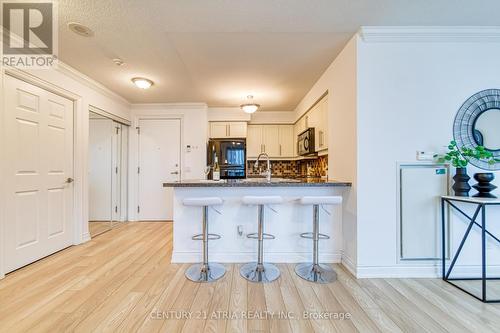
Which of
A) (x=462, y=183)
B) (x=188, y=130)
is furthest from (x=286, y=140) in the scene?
(x=462, y=183)

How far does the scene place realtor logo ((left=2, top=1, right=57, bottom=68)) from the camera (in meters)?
2.02

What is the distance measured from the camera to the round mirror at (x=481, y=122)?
237cm

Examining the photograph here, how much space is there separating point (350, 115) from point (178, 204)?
2.15m

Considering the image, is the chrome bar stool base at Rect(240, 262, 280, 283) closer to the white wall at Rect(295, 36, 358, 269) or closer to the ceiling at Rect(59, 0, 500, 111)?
the white wall at Rect(295, 36, 358, 269)

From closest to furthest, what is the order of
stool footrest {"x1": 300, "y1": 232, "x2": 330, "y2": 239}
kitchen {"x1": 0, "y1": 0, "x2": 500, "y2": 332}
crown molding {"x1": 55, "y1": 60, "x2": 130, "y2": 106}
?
kitchen {"x1": 0, "y1": 0, "x2": 500, "y2": 332} < stool footrest {"x1": 300, "y1": 232, "x2": 330, "y2": 239} < crown molding {"x1": 55, "y1": 60, "x2": 130, "y2": 106}

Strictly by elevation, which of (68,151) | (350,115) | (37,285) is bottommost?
(37,285)

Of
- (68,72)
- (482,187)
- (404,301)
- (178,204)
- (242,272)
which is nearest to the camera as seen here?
(404,301)

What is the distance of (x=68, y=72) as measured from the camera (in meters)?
3.14

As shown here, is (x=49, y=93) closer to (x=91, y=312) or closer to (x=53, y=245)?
(x=53, y=245)

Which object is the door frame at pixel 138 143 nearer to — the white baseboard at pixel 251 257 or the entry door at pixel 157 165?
the entry door at pixel 157 165

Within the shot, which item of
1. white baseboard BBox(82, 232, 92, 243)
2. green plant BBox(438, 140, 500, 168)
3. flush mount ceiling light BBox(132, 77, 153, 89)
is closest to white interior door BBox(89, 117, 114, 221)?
white baseboard BBox(82, 232, 92, 243)

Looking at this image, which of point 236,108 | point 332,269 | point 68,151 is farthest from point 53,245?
point 236,108

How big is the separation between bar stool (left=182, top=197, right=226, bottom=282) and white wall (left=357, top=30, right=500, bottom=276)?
1.45m

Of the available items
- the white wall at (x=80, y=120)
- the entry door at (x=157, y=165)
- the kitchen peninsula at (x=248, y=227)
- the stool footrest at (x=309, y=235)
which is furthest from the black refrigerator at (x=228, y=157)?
the stool footrest at (x=309, y=235)
